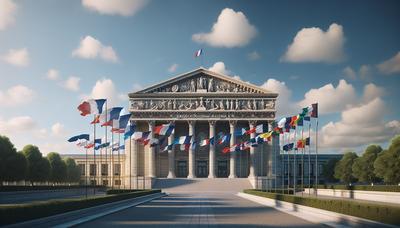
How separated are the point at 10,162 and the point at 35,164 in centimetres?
1444

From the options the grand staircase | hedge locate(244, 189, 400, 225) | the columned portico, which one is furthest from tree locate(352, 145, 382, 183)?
hedge locate(244, 189, 400, 225)

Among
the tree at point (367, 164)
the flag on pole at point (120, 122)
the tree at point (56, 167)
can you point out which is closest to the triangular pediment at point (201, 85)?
the tree at point (56, 167)

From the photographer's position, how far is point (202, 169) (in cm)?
11412

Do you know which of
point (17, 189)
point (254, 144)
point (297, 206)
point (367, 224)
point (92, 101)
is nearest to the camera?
point (367, 224)

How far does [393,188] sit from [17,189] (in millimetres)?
45097

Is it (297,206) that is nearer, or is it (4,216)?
(4,216)

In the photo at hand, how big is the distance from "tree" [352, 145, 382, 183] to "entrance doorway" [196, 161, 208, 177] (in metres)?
37.0

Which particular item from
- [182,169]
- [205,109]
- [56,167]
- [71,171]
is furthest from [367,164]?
[71,171]

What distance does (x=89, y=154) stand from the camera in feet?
447

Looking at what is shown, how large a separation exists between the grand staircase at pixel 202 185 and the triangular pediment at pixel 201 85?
750 inches

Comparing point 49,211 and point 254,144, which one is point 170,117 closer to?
point 254,144

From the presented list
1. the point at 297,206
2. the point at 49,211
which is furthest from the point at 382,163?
the point at 49,211

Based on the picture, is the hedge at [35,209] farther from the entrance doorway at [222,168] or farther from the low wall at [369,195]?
the entrance doorway at [222,168]

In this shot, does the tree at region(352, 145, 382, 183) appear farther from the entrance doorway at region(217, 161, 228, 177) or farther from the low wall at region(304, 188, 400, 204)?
the entrance doorway at region(217, 161, 228, 177)
